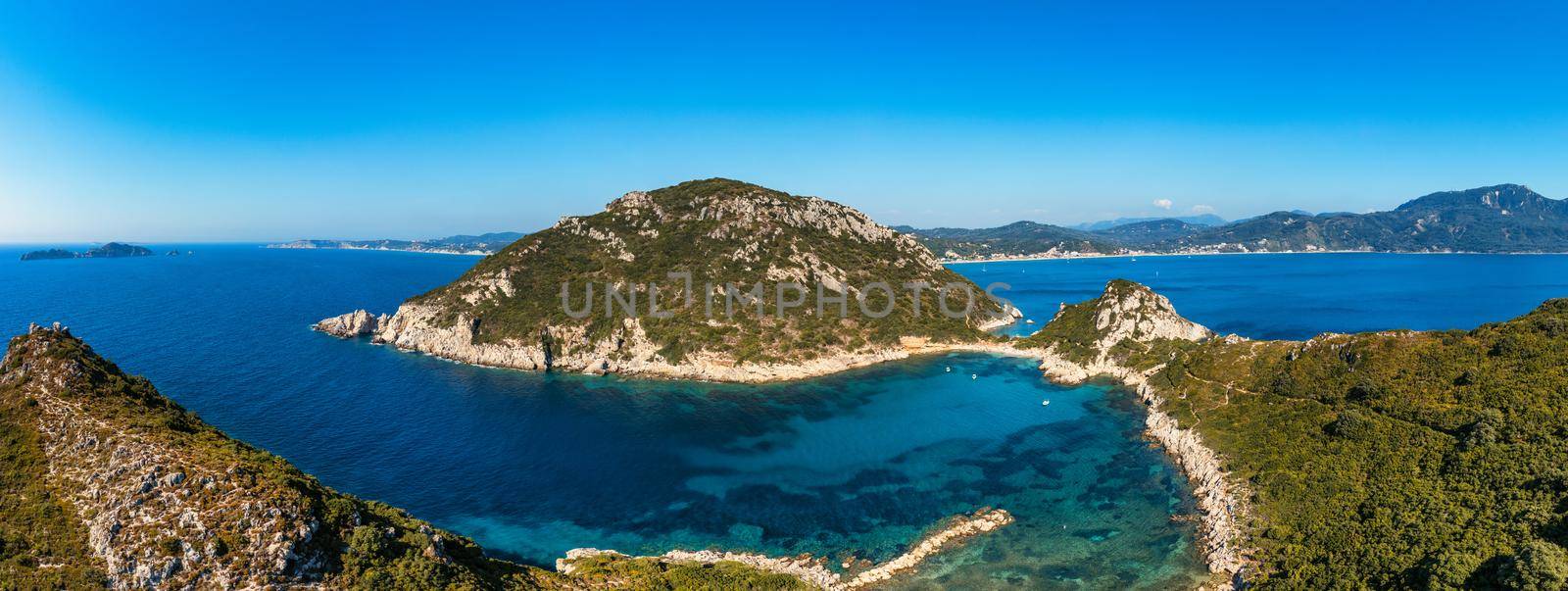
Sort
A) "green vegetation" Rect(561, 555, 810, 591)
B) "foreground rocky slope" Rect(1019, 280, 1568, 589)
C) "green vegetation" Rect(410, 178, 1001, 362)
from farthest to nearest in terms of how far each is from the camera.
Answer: "green vegetation" Rect(410, 178, 1001, 362) → "green vegetation" Rect(561, 555, 810, 591) → "foreground rocky slope" Rect(1019, 280, 1568, 589)

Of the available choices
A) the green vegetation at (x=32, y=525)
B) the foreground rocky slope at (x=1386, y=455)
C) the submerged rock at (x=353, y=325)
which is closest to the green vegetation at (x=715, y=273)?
the submerged rock at (x=353, y=325)

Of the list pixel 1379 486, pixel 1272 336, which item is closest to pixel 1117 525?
pixel 1379 486

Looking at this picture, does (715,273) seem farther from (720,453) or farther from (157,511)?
(157,511)

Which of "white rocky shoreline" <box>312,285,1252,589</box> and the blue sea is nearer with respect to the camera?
the blue sea

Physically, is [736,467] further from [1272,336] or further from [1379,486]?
[1272,336]

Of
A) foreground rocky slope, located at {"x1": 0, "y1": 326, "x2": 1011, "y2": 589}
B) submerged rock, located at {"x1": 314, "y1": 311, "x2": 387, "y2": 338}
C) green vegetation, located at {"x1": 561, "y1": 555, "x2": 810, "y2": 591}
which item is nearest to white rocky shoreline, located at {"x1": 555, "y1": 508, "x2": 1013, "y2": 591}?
green vegetation, located at {"x1": 561, "y1": 555, "x2": 810, "y2": 591}

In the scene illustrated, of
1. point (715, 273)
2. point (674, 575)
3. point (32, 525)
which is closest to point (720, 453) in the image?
point (674, 575)

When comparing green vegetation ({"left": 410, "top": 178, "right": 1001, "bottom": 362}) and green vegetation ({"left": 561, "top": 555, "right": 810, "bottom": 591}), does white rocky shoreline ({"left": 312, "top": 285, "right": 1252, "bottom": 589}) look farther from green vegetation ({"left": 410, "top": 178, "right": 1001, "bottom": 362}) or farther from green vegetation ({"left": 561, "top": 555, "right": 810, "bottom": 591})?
green vegetation ({"left": 561, "top": 555, "right": 810, "bottom": 591})
